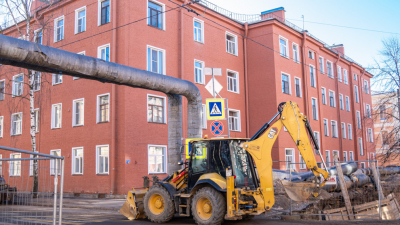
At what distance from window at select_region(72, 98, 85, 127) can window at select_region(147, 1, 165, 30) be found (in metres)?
6.73

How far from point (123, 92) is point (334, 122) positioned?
2703cm

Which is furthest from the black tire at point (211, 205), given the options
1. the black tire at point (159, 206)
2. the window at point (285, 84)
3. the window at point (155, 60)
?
the window at point (285, 84)

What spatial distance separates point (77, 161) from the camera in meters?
23.7

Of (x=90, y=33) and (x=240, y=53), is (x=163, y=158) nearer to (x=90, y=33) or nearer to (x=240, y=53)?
(x=90, y=33)

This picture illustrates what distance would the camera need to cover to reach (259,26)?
30.7 m

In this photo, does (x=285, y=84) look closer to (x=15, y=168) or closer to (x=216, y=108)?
(x=216, y=108)

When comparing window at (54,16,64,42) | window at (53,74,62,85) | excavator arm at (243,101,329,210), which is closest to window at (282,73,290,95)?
window at (53,74,62,85)

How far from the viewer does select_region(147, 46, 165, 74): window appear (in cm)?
2311

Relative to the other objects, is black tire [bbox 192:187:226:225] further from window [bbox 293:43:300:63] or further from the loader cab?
window [bbox 293:43:300:63]

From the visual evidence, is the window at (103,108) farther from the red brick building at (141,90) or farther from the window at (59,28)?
the window at (59,28)

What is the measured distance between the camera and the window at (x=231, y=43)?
98.0 feet

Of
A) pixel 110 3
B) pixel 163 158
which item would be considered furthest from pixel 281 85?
pixel 110 3

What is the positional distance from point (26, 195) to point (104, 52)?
740 inches

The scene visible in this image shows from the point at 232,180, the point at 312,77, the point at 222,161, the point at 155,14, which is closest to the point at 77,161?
the point at 155,14
